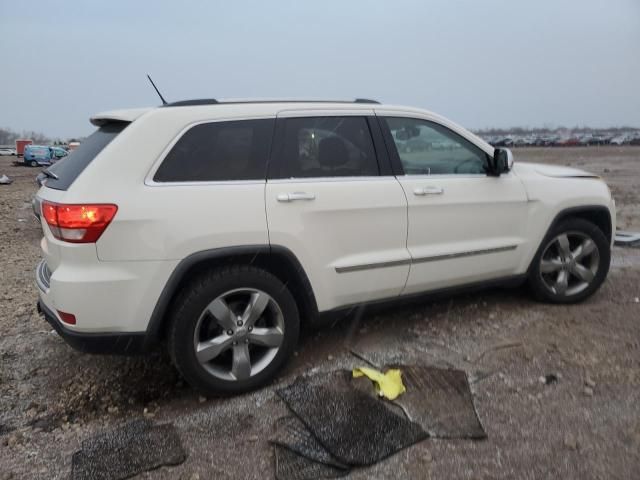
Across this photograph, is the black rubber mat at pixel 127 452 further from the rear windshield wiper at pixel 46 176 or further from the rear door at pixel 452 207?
the rear door at pixel 452 207

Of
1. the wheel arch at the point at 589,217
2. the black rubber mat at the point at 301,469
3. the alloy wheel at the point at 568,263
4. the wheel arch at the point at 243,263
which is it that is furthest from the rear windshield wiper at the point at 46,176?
the alloy wheel at the point at 568,263

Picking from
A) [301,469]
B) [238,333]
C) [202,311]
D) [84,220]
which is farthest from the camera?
[238,333]

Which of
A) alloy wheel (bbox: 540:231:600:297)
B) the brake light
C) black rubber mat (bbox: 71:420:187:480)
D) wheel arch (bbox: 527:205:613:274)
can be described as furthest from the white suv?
alloy wheel (bbox: 540:231:600:297)

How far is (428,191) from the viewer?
3.63 m

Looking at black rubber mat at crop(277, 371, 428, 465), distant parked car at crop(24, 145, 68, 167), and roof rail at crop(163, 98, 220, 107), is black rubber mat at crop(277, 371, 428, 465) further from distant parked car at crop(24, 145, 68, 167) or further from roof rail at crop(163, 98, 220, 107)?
distant parked car at crop(24, 145, 68, 167)

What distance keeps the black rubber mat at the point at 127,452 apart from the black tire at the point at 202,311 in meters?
0.34

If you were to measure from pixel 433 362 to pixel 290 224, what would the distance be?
55.6 inches

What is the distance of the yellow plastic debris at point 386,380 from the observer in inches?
124

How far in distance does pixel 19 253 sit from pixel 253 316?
576 centimetres

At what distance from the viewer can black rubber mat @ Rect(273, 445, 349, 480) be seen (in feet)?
8.16

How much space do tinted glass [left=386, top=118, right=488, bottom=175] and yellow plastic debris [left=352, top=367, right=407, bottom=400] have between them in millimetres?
1389

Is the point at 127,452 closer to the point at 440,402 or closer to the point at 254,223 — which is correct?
the point at 254,223

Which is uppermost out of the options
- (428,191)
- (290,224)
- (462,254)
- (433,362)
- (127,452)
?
(428,191)

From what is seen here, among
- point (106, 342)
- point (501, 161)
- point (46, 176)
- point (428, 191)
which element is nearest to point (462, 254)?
point (428, 191)
